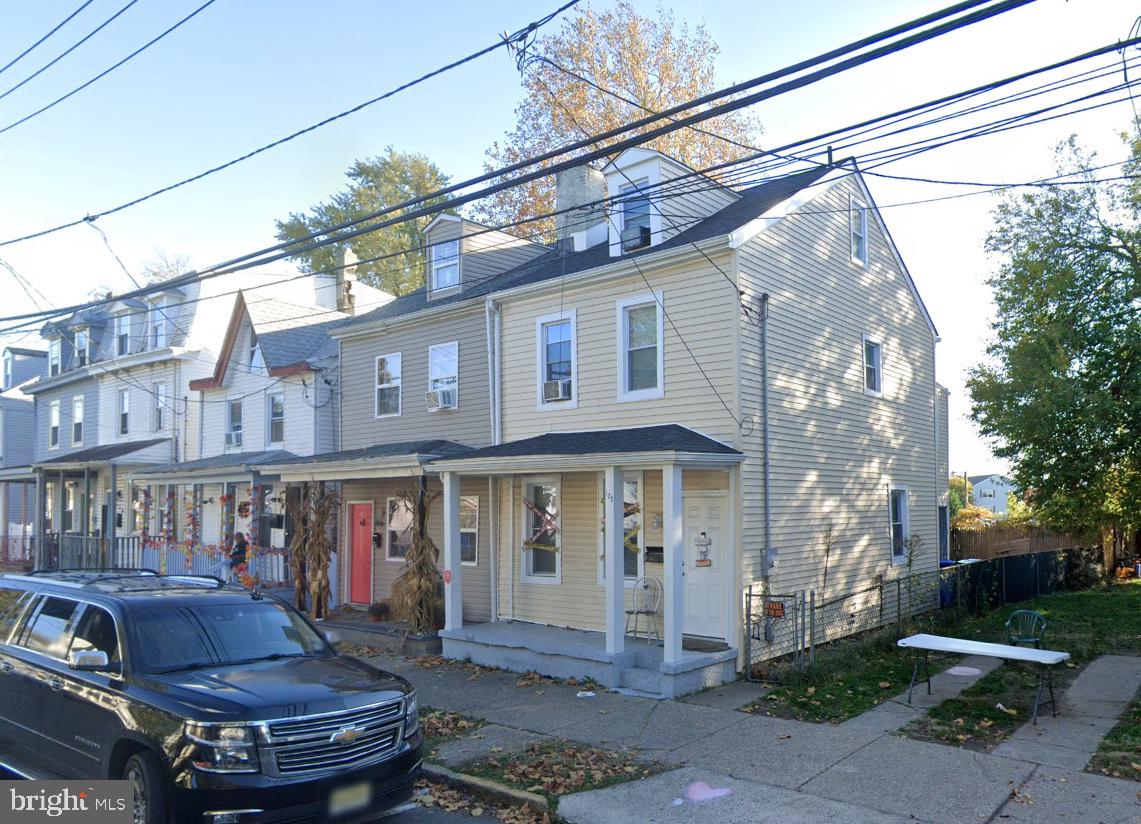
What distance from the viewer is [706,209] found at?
1518 centimetres

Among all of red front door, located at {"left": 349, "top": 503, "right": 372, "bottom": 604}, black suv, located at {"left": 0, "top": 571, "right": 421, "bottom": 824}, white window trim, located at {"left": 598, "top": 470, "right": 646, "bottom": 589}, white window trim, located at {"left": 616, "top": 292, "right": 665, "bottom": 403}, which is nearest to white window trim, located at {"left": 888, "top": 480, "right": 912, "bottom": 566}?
white window trim, located at {"left": 598, "top": 470, "right": 646, "bottom": 589}

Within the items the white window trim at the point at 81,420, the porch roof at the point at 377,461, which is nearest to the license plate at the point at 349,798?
the porch roof at the point at 377,461

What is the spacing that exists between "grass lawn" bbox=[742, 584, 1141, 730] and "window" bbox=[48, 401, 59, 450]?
29116 mm

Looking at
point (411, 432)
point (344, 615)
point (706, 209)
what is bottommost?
point (344, 615)

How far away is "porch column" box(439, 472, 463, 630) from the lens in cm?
1391

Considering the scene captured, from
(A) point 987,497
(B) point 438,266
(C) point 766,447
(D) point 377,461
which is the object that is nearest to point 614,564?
(C) point 766,447

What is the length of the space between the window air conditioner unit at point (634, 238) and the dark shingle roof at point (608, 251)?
0.31m

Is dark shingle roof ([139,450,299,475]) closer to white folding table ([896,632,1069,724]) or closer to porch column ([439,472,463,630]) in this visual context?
porch column ([439,472,463,630])

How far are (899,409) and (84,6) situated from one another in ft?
49.8

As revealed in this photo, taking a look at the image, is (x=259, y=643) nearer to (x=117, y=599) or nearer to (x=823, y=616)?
(x=117, y=599)

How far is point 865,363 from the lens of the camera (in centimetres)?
1625

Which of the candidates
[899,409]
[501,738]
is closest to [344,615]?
→ [501,738]

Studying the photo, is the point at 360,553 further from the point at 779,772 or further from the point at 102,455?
the point at 779,772

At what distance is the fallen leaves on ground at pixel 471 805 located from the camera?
7.05 meters
